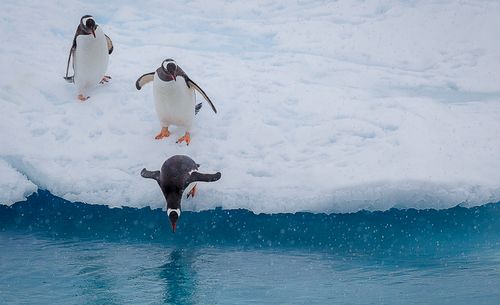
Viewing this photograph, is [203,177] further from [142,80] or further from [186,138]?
[142,80]

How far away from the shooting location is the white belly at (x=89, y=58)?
5684 millimetres

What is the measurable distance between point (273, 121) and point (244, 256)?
1522 millimetres

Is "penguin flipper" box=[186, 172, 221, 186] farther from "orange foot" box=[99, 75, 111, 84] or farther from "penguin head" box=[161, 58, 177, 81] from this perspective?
"orange foot" box=[99, 75, 111, 84]

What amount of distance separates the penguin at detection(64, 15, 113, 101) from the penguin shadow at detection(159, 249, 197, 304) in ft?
6.62

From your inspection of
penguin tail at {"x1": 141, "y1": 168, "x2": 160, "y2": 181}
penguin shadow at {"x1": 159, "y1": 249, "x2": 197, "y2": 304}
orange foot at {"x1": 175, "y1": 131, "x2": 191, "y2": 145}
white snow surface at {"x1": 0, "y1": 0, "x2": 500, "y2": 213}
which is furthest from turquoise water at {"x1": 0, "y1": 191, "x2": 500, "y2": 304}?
orange foot at {"x1": 175, "y1": 131, "x2": 191, "y2": 145}

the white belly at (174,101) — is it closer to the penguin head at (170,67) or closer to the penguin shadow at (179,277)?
the penguin head at (170,67)

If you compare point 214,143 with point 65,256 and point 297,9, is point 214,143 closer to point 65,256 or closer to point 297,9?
point 65,256

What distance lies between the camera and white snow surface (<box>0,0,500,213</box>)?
4707mm

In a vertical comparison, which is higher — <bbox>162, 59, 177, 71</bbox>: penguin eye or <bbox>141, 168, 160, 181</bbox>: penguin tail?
<bbox>162, 59, 177, 71</bbox>: penguin eye

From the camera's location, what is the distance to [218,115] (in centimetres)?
561

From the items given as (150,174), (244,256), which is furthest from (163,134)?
(244,256)

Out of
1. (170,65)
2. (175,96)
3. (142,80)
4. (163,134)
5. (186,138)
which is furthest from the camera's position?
(142,80)

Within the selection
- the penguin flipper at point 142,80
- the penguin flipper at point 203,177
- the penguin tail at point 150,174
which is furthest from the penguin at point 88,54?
the penguin flipper at point 203,177

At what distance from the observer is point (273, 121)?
5594mm
